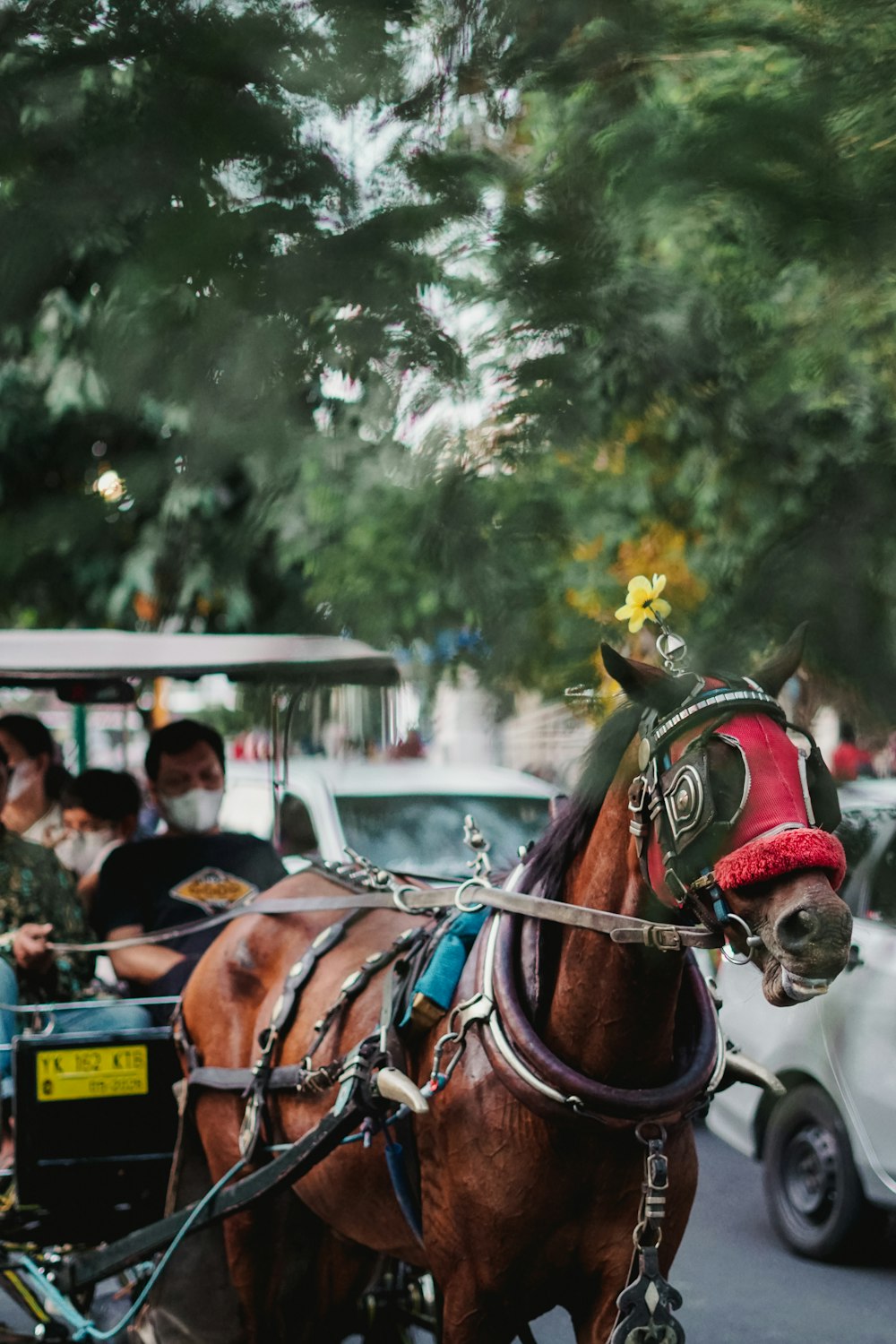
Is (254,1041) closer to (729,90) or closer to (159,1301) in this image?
(159,1301)

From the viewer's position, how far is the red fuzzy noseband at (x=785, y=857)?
7.16 ft

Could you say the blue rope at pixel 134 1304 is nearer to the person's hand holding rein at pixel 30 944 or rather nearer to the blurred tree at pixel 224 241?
the person's hand holding rein at pixel 30 944

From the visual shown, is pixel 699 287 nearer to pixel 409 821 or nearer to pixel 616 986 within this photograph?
pixel 616 986

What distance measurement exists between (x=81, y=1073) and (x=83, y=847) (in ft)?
6.55

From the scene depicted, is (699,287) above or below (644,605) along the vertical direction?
above

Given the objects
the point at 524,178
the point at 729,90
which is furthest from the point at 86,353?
the point at 729,90

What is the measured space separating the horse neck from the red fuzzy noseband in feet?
1.14

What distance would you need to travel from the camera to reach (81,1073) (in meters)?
4.07

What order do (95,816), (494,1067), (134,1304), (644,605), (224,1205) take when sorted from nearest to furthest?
(644,605) < (494,1067) < (224,1205) < (134,1304) < (95,816)

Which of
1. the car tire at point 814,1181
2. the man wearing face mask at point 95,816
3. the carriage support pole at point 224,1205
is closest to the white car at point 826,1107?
the car tire at point 814,1181

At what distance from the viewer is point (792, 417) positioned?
1.54 m

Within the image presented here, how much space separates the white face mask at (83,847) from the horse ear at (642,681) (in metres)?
4.17

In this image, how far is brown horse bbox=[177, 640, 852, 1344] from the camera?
2203mm

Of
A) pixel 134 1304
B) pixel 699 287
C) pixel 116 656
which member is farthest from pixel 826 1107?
pixel 699 287
